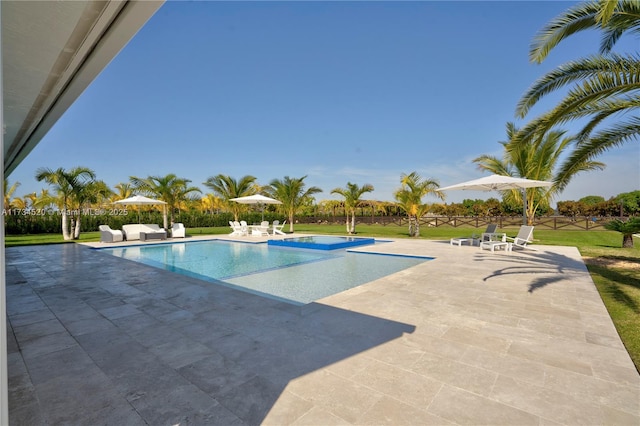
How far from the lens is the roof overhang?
288cm

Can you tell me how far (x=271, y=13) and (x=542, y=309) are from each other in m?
15.5

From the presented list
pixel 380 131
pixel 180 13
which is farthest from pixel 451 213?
pixel 180 13

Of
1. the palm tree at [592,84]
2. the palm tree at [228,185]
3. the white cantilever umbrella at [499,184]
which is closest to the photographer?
the palm tree at [592,84]

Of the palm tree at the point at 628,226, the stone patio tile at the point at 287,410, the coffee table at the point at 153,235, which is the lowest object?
the stone patio tile at the point at 287,410

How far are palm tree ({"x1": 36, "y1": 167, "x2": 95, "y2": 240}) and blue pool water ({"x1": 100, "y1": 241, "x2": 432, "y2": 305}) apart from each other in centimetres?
598

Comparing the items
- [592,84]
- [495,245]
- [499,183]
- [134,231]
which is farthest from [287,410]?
[134,231]

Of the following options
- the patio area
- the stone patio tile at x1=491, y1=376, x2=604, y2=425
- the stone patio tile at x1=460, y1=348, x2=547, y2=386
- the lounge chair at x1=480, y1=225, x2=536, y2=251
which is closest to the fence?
the lounge chair at x1=480, y1=225, x2=536, y2=251

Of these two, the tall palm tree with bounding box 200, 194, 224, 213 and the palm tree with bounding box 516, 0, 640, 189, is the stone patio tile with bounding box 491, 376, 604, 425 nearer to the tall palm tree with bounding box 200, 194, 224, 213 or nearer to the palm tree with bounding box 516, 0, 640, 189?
the palm tree with bounding box 516, 0, 640, 189

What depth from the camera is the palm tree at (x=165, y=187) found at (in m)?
18.8

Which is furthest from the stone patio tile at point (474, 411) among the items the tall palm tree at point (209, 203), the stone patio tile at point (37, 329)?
the tall palm tree at point (209, 203)

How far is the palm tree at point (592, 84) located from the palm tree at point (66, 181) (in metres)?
19.9

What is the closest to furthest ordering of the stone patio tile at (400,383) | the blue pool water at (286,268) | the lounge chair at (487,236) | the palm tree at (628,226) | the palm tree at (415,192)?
the stone patio tile at (400,383)
the blue pool water at (286,268)
the palm tree at (628,226)
the lounge chair at (487,236)
the palm tree at (415,192)

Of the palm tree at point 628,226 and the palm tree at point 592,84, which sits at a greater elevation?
the palm tree at point 592,84

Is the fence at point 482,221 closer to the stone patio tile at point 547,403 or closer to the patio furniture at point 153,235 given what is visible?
the patio furniture at point 153,235
